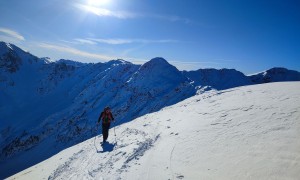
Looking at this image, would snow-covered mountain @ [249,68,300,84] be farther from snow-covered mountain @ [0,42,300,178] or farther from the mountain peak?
the mountain peak

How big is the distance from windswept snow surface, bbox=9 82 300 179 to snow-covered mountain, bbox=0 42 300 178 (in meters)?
65.8

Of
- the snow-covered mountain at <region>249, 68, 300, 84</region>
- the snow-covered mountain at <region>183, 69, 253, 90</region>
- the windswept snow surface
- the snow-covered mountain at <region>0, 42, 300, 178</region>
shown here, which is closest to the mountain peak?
the snow-covered mountain at <region>0, 42, 300, 178</region>

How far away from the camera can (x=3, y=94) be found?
14238 centimetres

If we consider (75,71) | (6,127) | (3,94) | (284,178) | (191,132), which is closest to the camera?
(284,178)

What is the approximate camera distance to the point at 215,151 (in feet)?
31.2

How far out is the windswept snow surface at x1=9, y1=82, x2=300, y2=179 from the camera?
7.69 meters

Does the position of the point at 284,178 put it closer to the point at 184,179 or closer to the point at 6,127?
the point at 184,179

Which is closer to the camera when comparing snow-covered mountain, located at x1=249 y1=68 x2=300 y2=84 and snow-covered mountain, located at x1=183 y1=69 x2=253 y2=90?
snow-covered mountain, located at x1=183 y1=69 x2=253 y2=90

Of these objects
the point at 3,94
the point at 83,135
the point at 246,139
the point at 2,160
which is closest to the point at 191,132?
the point at 246,139

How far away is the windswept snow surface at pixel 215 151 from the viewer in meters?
7.69

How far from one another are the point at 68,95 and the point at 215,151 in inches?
5708

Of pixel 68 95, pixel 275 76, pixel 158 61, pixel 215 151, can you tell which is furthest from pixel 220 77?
pixel 215 151

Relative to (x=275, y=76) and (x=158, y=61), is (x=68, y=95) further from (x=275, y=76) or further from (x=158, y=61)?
(x=275, y=76)

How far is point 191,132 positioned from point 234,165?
5.01m
